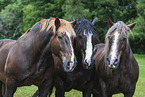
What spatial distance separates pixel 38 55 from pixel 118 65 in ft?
4.93

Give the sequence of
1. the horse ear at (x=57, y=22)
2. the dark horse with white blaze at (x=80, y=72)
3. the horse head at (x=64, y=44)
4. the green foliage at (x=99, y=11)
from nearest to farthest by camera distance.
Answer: the horse head at (x=64, y=44) → the horse ear at (x=57, y=22) → the dark horse with white blaze at (x=80, y=72) → the green foliage at (x=99, y=11)

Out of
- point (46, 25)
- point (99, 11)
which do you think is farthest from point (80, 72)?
point (99, 11)

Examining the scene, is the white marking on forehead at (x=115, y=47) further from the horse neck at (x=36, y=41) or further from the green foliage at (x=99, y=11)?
the green foliage at (x=99, y=11)

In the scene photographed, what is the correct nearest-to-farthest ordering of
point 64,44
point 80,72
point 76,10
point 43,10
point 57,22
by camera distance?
point 64,44
point 57,22
point 80,72
point 76,10
point 43,10

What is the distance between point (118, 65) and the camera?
358cm

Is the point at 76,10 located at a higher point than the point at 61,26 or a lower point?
higher

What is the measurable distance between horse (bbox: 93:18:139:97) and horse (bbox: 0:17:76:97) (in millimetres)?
780

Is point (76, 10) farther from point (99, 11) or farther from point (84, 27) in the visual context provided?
point (84, 27)

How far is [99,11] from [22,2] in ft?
66.4

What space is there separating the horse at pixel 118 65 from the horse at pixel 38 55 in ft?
2.56

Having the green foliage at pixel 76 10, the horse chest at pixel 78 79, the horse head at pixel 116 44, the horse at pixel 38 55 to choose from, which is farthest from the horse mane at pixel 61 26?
the green foliage at pixel 76 10

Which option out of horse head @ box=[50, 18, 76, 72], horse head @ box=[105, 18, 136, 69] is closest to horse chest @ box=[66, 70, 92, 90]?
horse head @ box=[105, 18, 136, 69]

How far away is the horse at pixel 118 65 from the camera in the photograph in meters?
3.52

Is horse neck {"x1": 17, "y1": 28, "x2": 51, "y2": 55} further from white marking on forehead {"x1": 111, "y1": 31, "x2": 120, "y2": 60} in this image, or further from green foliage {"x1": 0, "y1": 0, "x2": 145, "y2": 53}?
green foliage {"x1": 0, "y1": 0, "x2": 145, "y2": 53}
